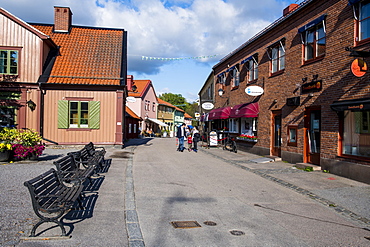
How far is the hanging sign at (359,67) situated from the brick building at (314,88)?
0.08 feet

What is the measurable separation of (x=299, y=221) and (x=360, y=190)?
142 inches

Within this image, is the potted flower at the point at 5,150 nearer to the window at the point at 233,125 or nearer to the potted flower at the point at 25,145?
the potted flower at the point at 25,145

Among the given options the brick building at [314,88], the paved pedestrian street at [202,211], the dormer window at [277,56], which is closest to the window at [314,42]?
the brick building at [314,88]

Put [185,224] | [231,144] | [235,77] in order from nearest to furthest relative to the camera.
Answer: [185,224] < [231,144] < [235,77]

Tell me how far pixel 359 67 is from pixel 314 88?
2926mm

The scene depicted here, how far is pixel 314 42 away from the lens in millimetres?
13016

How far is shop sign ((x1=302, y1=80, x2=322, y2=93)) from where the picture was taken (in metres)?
12.2

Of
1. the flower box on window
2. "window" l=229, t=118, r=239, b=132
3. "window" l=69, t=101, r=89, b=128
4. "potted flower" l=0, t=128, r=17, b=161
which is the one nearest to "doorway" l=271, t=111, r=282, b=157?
the flower box on window

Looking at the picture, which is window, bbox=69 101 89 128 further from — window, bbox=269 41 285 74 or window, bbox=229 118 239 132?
window, bbox=269 41 285 74

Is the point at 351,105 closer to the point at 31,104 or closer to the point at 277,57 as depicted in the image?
the point at 277,57

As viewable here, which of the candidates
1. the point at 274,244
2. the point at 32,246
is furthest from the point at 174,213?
the point at 32,246

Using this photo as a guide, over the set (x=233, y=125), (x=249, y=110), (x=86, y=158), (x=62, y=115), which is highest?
(x=249, y=110)

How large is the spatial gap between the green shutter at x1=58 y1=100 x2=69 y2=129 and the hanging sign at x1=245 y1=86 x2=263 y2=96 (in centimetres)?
1069

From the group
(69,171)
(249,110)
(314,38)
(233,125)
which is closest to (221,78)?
(233,125)
